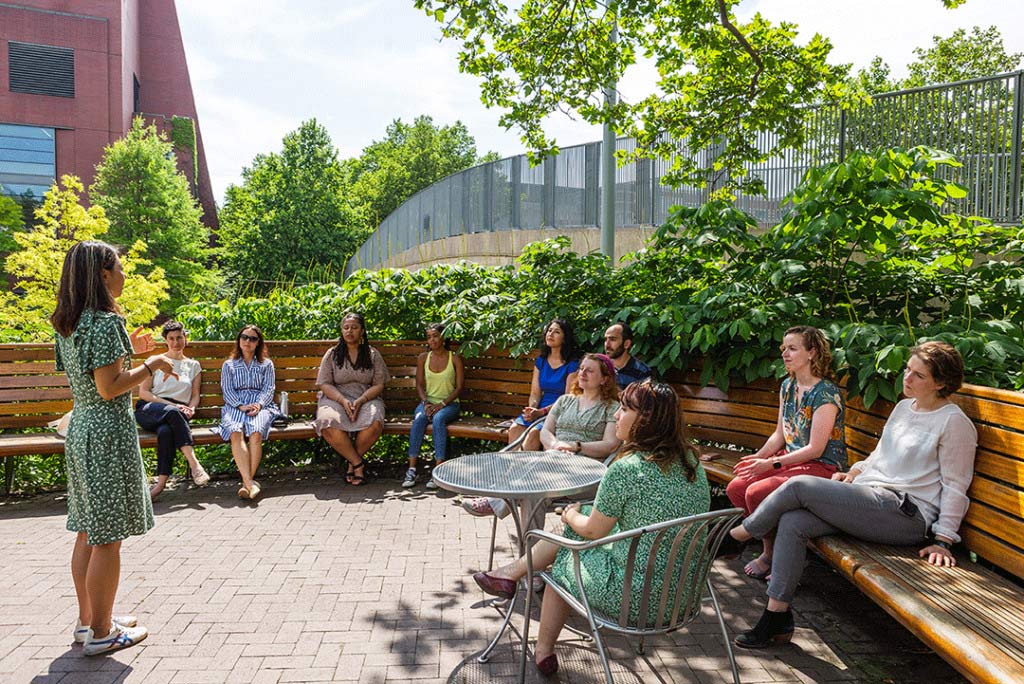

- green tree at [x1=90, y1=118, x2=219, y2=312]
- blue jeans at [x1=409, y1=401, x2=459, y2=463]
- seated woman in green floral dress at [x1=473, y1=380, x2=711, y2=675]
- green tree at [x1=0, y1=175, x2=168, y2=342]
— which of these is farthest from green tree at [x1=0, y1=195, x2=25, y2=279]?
seated woman in green floral dress at [x1=473, y1=380, x2=711, y2=675]

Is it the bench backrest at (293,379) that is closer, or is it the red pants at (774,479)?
the red pants at (774,479)

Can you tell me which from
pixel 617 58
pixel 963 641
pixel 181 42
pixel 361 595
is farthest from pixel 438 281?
pixel 181 42

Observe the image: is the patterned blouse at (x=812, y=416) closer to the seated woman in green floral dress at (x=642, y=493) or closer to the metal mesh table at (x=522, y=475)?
the metal mesh table at (x=522, y=475)

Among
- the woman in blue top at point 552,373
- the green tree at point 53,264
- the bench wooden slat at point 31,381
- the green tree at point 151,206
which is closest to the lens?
the woman in blue top at point 552,373

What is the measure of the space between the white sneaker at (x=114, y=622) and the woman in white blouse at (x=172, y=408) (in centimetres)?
275

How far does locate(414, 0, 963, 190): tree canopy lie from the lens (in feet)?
28.9

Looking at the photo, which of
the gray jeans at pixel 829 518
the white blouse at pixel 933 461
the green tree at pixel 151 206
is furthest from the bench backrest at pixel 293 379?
the green tree at pixel 151 206

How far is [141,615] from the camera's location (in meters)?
4.14

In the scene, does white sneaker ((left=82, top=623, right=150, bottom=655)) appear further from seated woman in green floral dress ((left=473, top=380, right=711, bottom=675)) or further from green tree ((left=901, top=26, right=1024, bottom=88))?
green tree ((left=901, top=26, right=1024, bottom=88))

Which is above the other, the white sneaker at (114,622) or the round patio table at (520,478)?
the round patio table at (520,478)

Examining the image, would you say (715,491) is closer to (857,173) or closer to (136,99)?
(857,173)

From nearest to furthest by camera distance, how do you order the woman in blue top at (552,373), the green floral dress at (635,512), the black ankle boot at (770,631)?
the green floral dress at (635,512), the black ankle boot at (770,631), the woman in blue top at (552,373)

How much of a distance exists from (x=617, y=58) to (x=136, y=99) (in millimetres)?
47198

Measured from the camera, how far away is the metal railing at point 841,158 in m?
9.04
